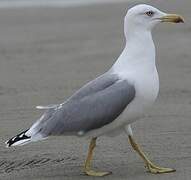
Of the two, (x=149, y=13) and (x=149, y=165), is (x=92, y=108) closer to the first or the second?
(x=149, y=165)

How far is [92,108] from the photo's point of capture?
6488 millimetres

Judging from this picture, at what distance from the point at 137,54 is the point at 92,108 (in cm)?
59

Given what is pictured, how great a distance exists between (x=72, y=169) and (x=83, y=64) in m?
5.16

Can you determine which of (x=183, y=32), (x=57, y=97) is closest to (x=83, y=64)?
(x=57, y=97)

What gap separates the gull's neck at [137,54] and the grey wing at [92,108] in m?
0.16

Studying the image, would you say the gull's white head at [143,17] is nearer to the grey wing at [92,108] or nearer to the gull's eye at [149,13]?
the gull's eye at [149,13]

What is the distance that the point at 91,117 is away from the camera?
21.2 ft

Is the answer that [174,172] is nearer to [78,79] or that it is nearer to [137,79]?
[137,79]

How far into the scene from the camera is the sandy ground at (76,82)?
6898 millimetres

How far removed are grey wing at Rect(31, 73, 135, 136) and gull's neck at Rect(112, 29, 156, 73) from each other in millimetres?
162

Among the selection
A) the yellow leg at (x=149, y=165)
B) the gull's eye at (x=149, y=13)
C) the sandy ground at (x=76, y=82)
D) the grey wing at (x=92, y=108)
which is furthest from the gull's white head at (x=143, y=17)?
the sandy ground at (x=76, y=82)

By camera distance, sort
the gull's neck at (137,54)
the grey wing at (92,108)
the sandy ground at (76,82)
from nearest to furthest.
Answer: the grey wing at (92,108) → the gull's neck at (137,54) → the sandy ground at (76,82)

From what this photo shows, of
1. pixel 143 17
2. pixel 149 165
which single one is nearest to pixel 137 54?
pixel 143 17

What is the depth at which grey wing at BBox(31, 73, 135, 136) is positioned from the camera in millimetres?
6410
